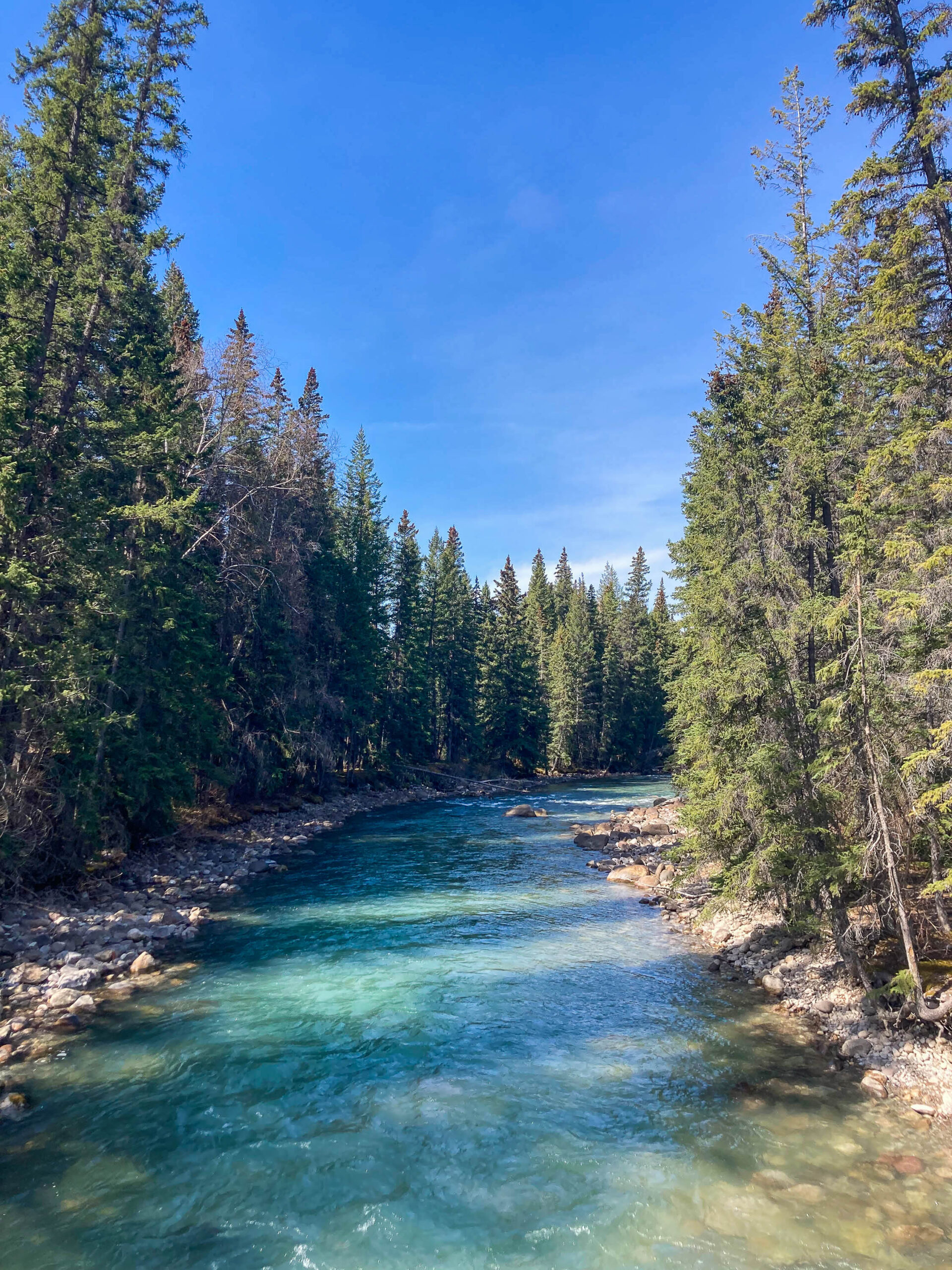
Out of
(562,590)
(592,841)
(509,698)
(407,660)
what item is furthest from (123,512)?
(562,590)

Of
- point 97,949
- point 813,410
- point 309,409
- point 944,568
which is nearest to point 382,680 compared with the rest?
point 309,409

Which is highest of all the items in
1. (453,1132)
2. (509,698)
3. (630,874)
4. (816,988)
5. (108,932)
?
(509,698)

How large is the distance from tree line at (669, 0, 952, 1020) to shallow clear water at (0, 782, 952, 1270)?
2.64 metres

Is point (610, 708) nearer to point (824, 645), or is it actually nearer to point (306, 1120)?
point (824, 645)

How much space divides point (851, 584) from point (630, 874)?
14.4 metres

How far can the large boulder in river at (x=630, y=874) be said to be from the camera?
2147 cm

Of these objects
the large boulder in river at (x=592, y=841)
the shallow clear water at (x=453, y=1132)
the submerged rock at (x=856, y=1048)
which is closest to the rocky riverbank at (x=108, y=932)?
the shallow clear water at (x=453, y=1132)

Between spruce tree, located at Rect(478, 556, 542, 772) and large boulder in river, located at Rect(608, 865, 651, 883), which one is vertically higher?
spruce tree, located at Rect(478, 556, 542, 772)

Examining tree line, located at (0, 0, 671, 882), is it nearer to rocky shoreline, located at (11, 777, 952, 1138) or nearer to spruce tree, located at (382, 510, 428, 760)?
rocky shoreline, located at (11, 777, 952, 1138)

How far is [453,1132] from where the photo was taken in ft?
26.6

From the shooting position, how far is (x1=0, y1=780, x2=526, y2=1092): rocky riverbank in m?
10.6

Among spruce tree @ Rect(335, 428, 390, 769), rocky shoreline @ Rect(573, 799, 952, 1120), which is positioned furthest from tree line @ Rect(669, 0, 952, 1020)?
spruce tree @ Rect(335, 428, 390, 769)

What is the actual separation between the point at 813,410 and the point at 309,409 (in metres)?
38.9

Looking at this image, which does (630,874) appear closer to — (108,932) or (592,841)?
(592,841)
